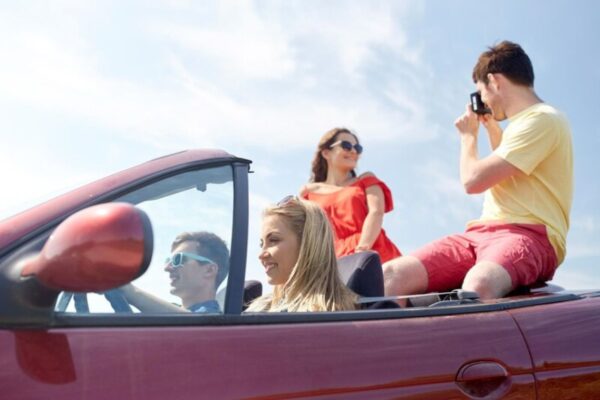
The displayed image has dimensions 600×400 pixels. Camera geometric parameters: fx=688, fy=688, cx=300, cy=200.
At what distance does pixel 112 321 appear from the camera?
1.51 metres

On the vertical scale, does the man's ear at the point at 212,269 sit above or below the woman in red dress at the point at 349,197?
below

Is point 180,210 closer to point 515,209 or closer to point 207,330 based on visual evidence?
point 207,330

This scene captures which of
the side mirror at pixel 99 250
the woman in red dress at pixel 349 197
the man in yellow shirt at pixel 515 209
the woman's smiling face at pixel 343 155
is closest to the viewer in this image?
the side mirror at pixel 99 250

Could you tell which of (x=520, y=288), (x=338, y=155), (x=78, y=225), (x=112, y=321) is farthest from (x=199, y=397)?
(x=338, y=155)

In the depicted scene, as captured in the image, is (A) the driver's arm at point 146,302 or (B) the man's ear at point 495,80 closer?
(A) the driver's arm at point 146,302

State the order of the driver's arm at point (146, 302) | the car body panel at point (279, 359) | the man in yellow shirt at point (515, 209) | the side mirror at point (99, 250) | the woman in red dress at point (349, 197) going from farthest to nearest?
the woman in red dress at point (349, 197) → the man in yellow shirt at point (515, 209) → the driver's arm at point (146, 302) → the car body panel at point (279, 359) → the side mirror at point (99, 250)

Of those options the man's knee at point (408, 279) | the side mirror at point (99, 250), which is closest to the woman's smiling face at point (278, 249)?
the man's knee at point (408, 279)

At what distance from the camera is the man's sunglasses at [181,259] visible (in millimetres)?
1833

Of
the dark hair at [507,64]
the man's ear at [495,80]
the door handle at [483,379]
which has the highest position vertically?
the dark hair at [507,64]

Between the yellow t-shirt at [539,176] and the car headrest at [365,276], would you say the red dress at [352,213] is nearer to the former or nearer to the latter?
the yellow t-shirt at [539,176]

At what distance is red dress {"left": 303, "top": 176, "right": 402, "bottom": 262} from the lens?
13.8 feet

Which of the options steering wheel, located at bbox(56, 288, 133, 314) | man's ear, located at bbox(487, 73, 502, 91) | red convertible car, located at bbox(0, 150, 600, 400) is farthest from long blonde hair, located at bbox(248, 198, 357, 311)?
man's ear, located at bbox(487, 73, 502, 91)

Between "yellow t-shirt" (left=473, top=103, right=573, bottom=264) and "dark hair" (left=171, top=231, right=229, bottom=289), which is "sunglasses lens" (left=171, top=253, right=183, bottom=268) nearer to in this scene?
"dark hair" (left=171, top=231, right=229, bottom=289)

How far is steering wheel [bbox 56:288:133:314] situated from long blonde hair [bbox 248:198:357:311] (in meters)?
0.69
